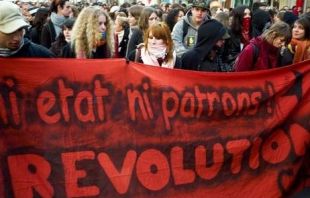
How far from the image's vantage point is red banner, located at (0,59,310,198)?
138 inches

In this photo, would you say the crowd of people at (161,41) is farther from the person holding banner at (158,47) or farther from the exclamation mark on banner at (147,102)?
the exclamation mark on banner at (147,102)

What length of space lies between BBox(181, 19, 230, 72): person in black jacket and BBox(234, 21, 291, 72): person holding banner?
334mm

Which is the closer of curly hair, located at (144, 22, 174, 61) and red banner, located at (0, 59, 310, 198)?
red banner, located at (0, 59, 310, 198)

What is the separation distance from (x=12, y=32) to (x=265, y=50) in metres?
2.39

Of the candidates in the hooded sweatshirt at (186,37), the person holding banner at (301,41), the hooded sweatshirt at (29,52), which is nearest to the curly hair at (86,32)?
the hooded sweatshirt at (29,52)

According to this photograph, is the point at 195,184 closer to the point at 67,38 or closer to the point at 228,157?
the point at 228,157

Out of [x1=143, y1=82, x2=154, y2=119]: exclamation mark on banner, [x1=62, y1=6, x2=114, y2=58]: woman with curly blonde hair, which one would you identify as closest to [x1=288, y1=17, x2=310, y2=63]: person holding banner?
[x1=62, y1=6, x2=114, y2=58]: woman with curly blonde hair

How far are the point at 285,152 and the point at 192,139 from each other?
773mm

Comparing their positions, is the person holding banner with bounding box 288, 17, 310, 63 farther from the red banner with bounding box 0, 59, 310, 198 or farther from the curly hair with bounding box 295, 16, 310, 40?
the red banner with bounding box 0, 59, 310, 198

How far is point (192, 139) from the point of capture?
389cm

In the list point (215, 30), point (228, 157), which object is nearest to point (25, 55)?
point (228, 157)

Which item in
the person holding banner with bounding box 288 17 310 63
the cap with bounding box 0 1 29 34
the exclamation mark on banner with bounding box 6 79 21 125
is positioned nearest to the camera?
the exclamation mark on banner with bounding box 6 79 21 125

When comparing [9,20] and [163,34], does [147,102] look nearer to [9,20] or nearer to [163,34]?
[163,34]

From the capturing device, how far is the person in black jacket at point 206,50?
5164 mm
